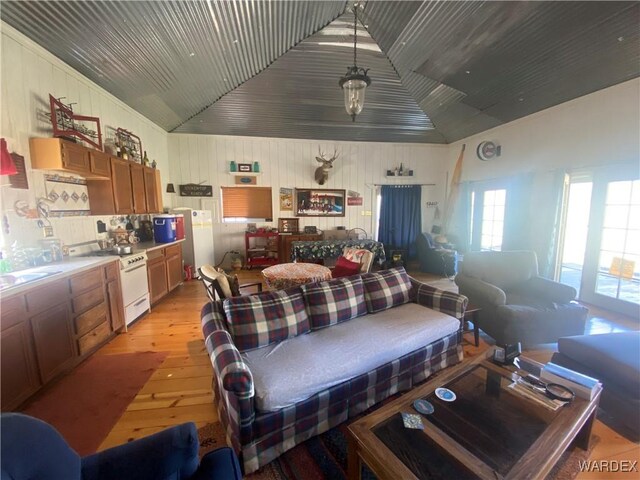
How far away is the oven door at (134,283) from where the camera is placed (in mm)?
3070

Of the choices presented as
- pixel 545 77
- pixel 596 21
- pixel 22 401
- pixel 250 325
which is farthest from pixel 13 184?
pixel 545 77

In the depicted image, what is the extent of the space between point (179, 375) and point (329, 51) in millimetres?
3893

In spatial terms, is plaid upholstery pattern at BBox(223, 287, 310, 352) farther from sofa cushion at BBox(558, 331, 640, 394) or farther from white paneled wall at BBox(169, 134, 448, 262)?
white paneled wall at BBox(169, 134, 448, 262)

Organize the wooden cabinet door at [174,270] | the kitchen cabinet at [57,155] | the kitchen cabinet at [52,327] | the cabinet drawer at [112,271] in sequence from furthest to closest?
1. the wooden cabinet door at [174,270]
2. the cabinet drawer at [112,271]
3. the kitchen cabinet at [57,155]
4. the kitchen cabinet at [52,327]

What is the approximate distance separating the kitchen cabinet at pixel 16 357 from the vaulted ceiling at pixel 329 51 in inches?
93.1

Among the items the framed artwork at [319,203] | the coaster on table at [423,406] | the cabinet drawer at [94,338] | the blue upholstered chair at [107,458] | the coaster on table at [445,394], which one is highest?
the framed artwork at [319,203]

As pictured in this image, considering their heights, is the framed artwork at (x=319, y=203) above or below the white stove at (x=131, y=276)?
above

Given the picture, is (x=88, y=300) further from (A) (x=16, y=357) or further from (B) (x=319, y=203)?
(B) (x=319, y=203)

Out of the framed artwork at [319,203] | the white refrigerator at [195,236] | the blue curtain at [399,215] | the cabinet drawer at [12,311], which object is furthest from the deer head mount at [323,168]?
the cabinet drawer at [12,311]

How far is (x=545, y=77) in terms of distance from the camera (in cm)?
354

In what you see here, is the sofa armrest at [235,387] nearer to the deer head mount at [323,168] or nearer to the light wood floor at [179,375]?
the light wood floor at [179,375]

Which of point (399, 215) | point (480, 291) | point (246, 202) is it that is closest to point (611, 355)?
point (480, 291)

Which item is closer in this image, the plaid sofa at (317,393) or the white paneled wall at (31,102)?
the plaid sofa at (317,393)

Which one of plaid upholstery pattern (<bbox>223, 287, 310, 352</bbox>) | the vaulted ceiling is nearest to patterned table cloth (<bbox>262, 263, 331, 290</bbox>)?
plaid upholstery pattern (<bbox>223, 287, 310, 352</bbox>)
